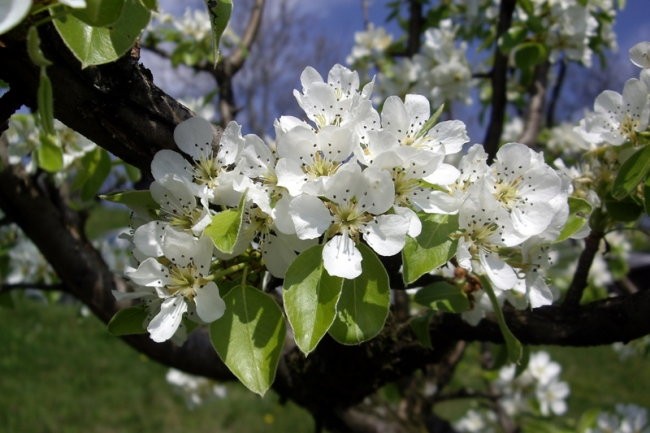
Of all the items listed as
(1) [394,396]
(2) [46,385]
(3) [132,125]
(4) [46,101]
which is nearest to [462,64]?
(1) [394,396]

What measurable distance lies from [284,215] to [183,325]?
0.95ft

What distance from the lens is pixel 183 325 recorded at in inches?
38.6

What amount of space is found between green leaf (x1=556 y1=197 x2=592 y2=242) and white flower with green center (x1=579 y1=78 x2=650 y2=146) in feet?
0.69

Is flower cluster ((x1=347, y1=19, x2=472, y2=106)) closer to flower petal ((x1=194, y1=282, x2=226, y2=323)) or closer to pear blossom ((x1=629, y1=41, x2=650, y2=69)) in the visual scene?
pear blossom ((x1=629, y1=41, x2=650, y2=69))

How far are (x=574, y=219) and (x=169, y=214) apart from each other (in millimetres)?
662

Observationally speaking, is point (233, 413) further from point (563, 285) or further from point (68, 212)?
point (68, 212)

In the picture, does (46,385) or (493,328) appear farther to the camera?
(46,385)

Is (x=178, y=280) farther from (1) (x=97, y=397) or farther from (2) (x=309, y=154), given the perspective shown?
(1) (x=97, y=397)

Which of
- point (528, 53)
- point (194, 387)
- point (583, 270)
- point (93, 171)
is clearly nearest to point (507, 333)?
point (583, 270)

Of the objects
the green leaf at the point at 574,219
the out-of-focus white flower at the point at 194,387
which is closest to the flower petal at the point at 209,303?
the green leaf at the point at 574,219

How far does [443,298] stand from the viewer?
1.10 metres

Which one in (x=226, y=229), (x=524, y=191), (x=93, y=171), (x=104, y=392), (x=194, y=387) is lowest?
(x=104, y=392)

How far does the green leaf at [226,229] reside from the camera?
783 mm

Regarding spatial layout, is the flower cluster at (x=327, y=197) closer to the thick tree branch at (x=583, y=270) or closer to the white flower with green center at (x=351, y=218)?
the white flower with green center at (x=351, y=218)
